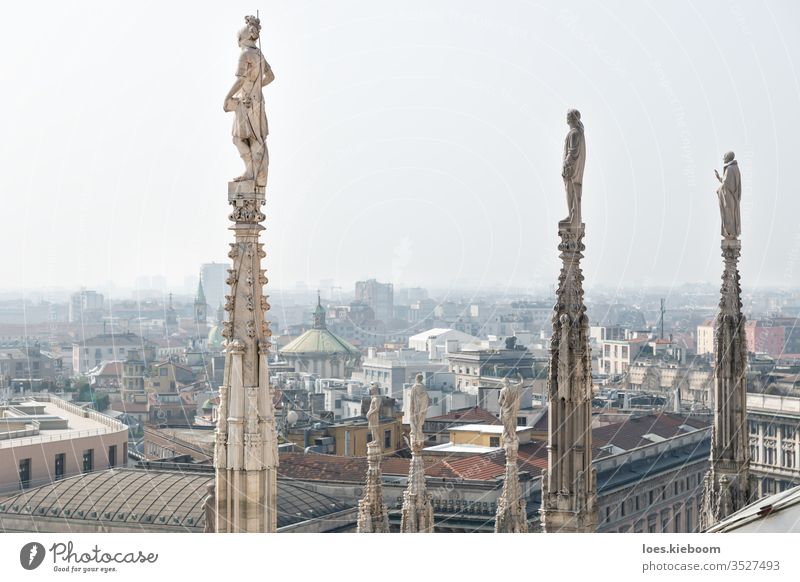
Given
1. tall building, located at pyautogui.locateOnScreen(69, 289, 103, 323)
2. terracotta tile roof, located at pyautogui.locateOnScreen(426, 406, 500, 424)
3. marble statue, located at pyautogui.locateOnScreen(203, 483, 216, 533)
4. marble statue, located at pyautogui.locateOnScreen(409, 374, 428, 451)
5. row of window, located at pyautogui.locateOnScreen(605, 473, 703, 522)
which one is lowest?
row of window, located at pyautogui.locateOnScreen(605, 473, 703, 522)

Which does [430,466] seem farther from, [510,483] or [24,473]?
[510,483]

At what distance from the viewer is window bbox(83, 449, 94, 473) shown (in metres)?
12.2

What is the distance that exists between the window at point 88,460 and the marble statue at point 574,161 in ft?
30.9

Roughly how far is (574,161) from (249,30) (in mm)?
1417

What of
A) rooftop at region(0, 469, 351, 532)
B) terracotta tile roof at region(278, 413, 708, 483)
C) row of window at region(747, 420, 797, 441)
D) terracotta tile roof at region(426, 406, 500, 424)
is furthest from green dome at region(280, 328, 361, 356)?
rooftop at region(0, 469, 351, 532)

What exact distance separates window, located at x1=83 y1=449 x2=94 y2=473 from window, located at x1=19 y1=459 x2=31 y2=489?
548 mm

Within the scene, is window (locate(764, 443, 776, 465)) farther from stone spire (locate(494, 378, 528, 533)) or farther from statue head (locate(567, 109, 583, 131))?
statue head (locate(567, 109, 583, 131))

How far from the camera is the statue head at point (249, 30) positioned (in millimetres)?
2260

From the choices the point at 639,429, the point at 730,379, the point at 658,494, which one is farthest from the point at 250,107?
the point at 639,429
